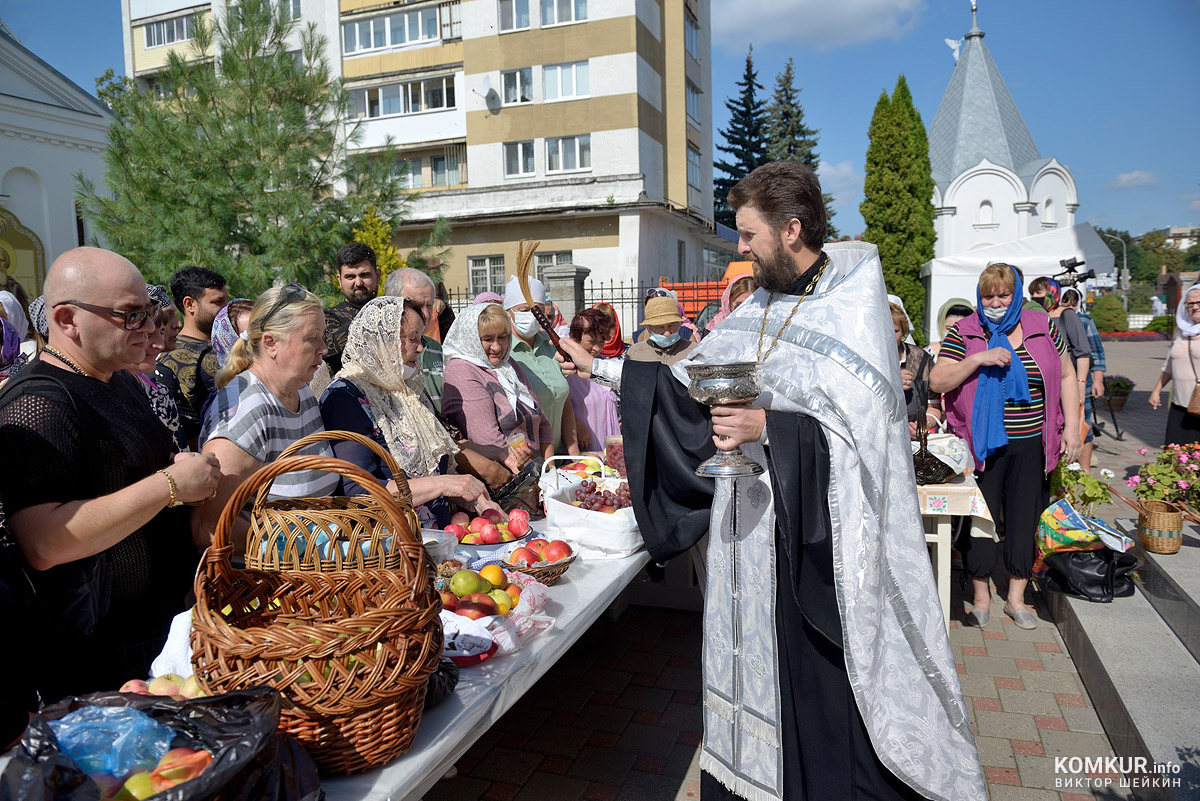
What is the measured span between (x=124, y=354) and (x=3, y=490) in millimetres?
462

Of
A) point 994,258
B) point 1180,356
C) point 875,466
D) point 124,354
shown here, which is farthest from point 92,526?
point 994,258

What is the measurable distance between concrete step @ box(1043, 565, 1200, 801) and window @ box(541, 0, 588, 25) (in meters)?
24.0

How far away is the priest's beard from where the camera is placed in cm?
252

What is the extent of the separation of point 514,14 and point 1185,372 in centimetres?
2372

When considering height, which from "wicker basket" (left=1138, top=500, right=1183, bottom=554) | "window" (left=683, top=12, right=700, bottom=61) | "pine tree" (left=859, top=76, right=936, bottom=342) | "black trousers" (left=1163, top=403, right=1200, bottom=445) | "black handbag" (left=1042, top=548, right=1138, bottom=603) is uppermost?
"window" (left=683, top=12, right=700, bottom=61)

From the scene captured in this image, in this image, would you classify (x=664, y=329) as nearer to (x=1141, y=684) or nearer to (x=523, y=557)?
(x=523, y=557)

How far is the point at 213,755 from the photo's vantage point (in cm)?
133

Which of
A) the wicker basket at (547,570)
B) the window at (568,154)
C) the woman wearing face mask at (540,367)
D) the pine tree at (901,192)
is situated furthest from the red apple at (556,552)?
the pine tree at (901,192)

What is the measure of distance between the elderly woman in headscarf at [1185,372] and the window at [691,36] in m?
24.6

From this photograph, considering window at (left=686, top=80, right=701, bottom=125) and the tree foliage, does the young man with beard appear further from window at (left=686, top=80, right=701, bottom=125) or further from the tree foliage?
window at (left=686, top=80, right=701, bottom=125)

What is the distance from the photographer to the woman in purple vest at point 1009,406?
15.1 feet

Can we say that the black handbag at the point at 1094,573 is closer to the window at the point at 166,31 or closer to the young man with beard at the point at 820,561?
the young man with beard at the point at 820,561

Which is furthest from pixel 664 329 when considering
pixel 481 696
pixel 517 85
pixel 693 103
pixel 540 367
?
pixel 693 103

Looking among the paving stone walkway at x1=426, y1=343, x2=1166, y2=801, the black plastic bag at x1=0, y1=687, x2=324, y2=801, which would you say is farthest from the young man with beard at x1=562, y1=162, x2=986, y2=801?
the black plastic bag at x1=0, y1=687, x2=324, y2=801
